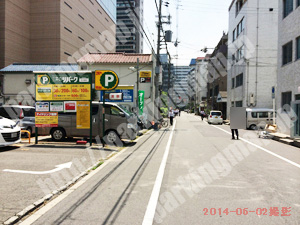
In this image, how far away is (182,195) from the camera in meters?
5.26

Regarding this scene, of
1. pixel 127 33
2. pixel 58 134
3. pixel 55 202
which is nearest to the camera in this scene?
pixel 55 202

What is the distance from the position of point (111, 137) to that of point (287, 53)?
1440 cm

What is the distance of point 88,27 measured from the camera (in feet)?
212

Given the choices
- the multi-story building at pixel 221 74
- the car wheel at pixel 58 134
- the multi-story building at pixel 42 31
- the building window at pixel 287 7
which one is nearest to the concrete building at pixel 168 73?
the multi-story building at pixel 221 74

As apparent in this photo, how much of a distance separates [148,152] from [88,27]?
6016 centimetres

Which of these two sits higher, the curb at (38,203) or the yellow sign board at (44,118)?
the yellow sign board at (44,118)

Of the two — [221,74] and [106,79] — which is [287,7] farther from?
[221,74]

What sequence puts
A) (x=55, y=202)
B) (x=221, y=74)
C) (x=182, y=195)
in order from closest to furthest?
(x=55, y=202) < (x=182, y=195) < (x=221, y=74)

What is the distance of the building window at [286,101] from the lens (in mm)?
18406

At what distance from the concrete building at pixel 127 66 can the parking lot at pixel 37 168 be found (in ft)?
55.6

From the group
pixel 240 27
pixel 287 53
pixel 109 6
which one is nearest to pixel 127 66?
pixel 287 53

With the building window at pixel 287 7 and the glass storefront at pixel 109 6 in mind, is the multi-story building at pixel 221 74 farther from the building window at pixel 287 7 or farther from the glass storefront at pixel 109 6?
the glass storefront at pixel 109 6

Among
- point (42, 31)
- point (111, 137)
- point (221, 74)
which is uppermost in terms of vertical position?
point (42, 31)

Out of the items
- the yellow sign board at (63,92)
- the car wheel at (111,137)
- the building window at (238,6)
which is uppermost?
the building window at (238,6)
